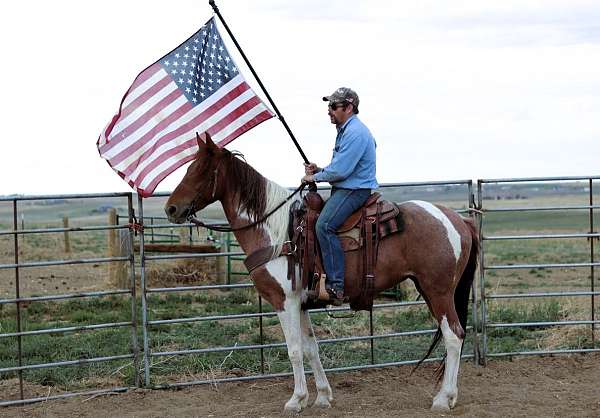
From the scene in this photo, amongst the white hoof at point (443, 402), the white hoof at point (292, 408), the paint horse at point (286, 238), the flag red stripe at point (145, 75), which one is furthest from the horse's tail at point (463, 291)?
the flag red stripe at point (145, 75)

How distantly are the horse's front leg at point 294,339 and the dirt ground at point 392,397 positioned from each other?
122 mm

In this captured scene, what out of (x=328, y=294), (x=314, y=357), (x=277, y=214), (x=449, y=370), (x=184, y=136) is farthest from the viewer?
(x=184, y=136)

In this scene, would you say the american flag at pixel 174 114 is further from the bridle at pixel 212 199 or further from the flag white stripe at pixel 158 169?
the bridle at pixel 212 199

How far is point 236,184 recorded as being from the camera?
7.07 meters

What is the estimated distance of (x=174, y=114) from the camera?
738cm

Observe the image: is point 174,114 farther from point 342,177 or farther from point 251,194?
point 342,177

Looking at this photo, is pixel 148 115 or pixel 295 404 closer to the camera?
pixel 295 404

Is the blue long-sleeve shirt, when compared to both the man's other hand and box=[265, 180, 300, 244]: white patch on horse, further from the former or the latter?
box=[265, 180, 300, 244]: white patch on horse

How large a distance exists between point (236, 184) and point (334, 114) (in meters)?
1.00

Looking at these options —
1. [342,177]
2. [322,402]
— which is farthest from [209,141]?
[322,402]

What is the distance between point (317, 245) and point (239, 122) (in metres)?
1.34

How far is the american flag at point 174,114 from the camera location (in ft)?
24.0

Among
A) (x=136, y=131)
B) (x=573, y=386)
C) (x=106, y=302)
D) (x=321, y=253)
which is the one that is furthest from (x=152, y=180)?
(x=106, y=302)

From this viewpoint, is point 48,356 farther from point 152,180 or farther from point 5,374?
point 152,180
